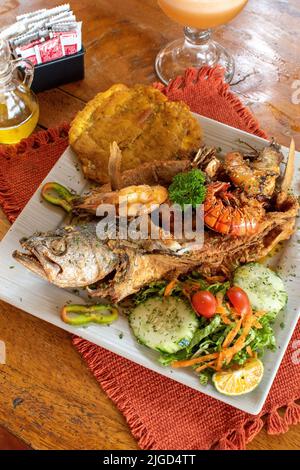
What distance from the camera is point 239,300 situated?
2508 mm

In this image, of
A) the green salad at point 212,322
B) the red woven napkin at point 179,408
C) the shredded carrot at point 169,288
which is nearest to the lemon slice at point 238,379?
the green salad at point 212,322

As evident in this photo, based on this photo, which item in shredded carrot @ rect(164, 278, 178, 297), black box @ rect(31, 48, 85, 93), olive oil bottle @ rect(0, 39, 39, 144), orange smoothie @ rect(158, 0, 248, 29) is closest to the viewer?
shredded carrot @ rect(164, 278, 178, 297)

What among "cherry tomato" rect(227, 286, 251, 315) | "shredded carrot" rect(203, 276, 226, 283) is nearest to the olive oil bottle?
"shredded carrot" rect(203, 276, 226, 283)

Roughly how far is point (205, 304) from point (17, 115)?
1.43 meters

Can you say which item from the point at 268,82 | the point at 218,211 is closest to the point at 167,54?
the point at 268,82

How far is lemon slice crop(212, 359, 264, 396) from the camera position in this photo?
235cm

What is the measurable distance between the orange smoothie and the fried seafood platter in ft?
2.15

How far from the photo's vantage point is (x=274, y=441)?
2.50m

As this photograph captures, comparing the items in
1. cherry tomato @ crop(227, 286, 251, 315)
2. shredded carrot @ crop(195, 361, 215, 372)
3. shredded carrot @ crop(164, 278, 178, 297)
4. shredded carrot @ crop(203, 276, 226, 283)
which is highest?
cherry tomato @ crop(227, 286, 251, 315)

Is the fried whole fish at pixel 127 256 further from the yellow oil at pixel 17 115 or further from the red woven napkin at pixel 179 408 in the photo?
the yellow oil at pixel 17 115

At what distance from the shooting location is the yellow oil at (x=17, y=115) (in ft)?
10.1

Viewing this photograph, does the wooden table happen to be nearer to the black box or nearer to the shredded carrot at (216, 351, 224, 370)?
the black box

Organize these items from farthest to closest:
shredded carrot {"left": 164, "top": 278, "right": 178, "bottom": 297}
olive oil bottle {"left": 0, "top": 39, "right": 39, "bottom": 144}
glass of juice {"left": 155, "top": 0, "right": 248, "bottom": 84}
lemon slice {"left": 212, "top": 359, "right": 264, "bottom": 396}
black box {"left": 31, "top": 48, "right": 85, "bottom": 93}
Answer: glass of juice {"left": 155, "top": 0, "right": 248, "bottom": 84} < black box {"left": 31, "top": 48, "right": 85, "bottom": 93} < olive oil bottle {"left": 0, "top": 39, "right": 39, "bottom": 144} < shredded carrot {"left": 164, "top": 278, "right": 178, "bottom": 297} < lemon slice {"left": 212, "top": 359, "right": 264, "bottom": 396}

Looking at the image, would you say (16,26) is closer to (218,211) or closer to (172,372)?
(218,211)
